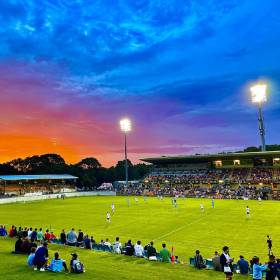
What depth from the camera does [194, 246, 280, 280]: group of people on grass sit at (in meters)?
14.1

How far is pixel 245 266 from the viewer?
1694cm

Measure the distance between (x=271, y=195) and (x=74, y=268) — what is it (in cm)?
5794

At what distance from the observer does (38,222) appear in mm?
40188

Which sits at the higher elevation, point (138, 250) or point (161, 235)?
point (138, 250)

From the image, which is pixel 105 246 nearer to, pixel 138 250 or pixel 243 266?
pixel 138 250

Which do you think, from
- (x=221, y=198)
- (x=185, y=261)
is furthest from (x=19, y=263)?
(x=221, y=198)

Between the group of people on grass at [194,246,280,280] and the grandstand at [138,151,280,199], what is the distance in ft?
170

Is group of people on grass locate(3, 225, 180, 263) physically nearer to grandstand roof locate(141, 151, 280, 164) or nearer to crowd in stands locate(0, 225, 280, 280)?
crowd in stands locate(0, 225, 280, 280)

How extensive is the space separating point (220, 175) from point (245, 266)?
6949 cm

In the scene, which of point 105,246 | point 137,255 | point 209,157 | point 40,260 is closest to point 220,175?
point 209,157

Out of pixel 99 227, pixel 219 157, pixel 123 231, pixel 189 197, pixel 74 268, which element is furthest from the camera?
pixel 219 157

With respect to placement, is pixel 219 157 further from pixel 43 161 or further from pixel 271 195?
pixel 43 161

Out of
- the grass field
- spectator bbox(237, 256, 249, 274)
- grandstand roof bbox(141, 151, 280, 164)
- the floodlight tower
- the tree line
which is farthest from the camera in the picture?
the tree line

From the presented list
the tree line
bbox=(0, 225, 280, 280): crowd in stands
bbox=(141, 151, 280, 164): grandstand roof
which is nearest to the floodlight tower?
bbox=(141, 151, 280, 164): grandstand roof
